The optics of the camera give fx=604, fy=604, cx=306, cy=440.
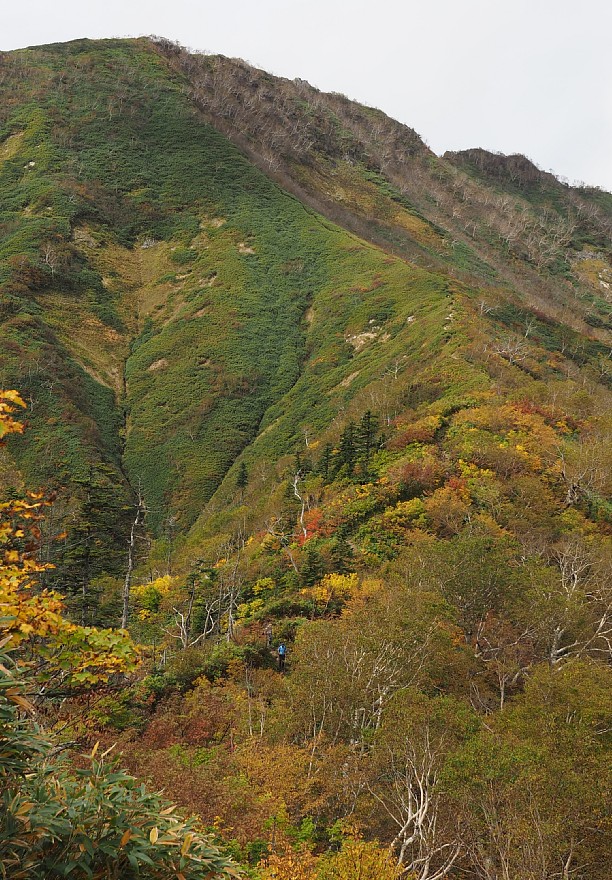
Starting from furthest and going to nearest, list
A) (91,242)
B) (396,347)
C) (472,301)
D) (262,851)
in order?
(91,242) → (472,301) → (396,347) → (262,851)

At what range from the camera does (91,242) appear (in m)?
134

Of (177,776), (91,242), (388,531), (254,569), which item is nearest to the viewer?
(177,776)

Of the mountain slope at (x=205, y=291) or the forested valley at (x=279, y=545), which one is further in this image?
the mountain slope at (x=205, y=291)

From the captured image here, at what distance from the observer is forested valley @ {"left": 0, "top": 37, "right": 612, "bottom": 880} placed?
11.1 meters

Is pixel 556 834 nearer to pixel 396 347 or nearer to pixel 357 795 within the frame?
pixel 357 795

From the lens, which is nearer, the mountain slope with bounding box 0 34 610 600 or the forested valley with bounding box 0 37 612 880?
the forested valley with bounding box 0 37 612 880

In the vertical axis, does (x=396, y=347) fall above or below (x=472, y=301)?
below

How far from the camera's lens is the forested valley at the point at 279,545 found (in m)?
11.1

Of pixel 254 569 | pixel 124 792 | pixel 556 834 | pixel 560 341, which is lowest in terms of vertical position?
pixel 254 569

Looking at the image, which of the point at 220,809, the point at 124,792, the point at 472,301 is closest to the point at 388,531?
the point at 220,809

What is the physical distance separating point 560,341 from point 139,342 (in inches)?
3049

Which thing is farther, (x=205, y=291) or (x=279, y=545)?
(x=205, y=291)

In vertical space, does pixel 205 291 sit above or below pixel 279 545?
above

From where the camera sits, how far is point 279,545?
2035 inches
